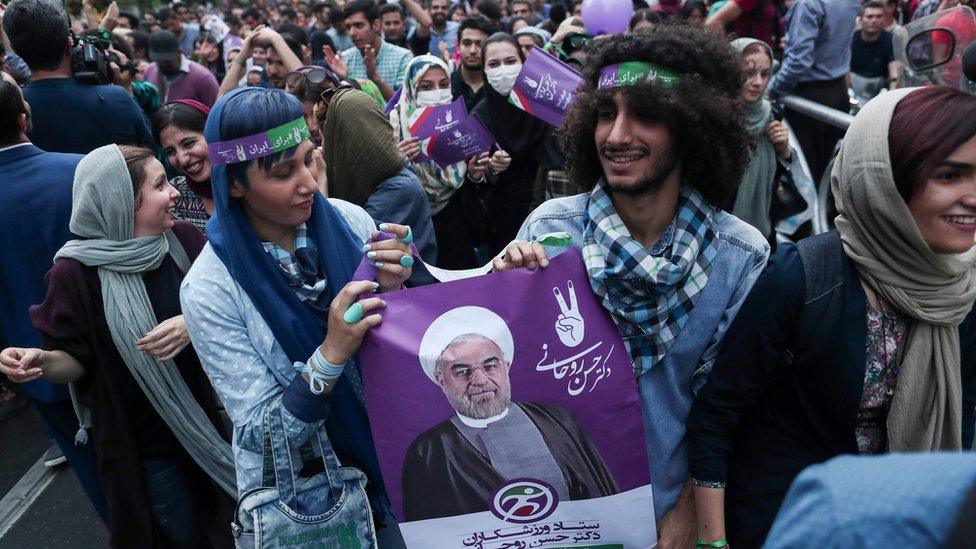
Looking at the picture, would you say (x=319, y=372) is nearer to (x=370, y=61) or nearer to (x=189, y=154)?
(x=189, y=154)

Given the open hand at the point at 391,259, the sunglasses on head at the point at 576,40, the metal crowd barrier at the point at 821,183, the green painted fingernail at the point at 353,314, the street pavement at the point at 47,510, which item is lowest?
the street pavement at the point at 47,510

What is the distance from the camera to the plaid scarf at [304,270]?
2.07 meters

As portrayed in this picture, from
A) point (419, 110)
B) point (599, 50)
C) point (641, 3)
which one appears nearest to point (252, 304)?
point (599, 50)

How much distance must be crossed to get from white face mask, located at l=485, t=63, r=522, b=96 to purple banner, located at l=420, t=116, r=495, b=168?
25.9 inches

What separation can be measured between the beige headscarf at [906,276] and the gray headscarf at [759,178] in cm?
278

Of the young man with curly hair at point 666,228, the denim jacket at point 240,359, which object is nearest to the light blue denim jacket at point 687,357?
the young man with curly hair at point 666,228

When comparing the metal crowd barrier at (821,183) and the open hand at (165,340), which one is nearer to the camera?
the open hand at (165,340)

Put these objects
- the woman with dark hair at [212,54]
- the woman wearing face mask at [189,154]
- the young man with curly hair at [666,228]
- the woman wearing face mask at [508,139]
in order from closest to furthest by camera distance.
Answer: the young man with curly hair at [666,228]
the woman wearing face mask at [189,154]
the woman wearing face mask at [508,139]
the woman with dark hair at [212,54]

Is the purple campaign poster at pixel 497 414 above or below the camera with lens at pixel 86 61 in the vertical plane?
below

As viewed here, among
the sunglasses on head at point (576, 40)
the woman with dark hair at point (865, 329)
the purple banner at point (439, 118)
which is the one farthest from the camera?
the sunglasses on head at point (576, 40)

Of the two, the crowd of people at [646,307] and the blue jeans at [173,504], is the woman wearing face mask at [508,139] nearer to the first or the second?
the crowd of people at [646,307]

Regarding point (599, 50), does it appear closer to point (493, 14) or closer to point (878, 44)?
point (493, 14)

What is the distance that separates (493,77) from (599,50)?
3.08 m

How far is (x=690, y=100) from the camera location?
1.97 meters
